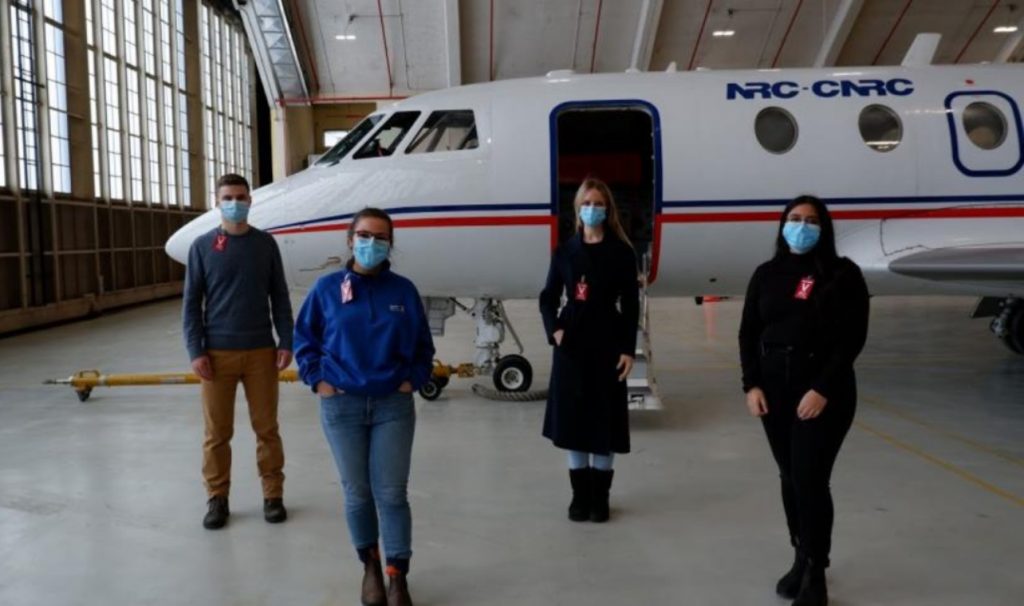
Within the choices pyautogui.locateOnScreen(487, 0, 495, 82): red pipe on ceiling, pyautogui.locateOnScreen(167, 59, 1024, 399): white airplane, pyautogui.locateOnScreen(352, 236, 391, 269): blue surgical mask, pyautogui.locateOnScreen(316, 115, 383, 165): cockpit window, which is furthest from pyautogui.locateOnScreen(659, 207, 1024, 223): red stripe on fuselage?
pyautogui.locateOnScreen(487, 0, 495, 82): red pipe on ceiling

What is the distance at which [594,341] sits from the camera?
16.7 ft

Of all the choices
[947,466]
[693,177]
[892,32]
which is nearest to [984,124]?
[693,177]

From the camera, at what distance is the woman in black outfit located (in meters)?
3.74

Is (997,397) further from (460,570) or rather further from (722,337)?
(460,570)

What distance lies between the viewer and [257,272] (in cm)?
522

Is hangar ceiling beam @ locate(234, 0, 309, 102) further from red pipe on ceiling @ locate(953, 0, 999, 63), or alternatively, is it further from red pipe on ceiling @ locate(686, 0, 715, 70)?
red pipe on ceiling @ locate(953, 0, 999, 63)

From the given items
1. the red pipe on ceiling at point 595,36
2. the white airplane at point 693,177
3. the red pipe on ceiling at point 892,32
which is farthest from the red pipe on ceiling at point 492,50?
the white airplane at point 693,177

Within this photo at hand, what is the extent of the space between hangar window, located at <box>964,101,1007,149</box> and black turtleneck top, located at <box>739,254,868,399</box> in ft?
20.3

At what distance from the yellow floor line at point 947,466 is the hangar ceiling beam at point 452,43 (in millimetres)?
18258

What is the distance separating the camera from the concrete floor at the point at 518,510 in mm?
4352

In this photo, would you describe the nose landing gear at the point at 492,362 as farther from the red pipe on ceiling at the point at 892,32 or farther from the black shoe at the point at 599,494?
the red pipe on ceiling at the point at 892,32

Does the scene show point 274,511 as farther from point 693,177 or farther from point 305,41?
point 305,41

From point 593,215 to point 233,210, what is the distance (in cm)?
228

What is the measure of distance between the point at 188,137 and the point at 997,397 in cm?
2560
